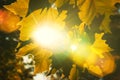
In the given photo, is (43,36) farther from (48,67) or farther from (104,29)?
(104,29)

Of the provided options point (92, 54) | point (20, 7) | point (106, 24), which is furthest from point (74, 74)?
point (20, 7)

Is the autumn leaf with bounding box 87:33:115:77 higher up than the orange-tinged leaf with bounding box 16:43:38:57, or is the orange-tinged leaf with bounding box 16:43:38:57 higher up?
the orange-tinged leaf with bounding box 16:43:38:57

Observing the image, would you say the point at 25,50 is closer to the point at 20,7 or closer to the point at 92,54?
the point at 20,7

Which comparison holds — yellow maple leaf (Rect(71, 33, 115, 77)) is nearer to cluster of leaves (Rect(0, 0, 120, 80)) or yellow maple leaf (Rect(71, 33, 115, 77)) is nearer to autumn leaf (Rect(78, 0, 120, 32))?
cluster of leaves (Rect(0, 0, 120, 80))

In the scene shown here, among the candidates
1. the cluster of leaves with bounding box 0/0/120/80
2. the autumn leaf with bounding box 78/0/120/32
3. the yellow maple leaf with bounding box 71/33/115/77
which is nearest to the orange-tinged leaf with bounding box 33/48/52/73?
the cluster of leaves with bounding box 0/0/120/80

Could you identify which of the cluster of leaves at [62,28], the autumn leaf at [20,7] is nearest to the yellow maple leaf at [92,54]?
the cluster of leaves at [62,28]

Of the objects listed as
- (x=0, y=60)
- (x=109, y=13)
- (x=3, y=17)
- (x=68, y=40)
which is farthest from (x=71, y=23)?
(x=0, y=60)
